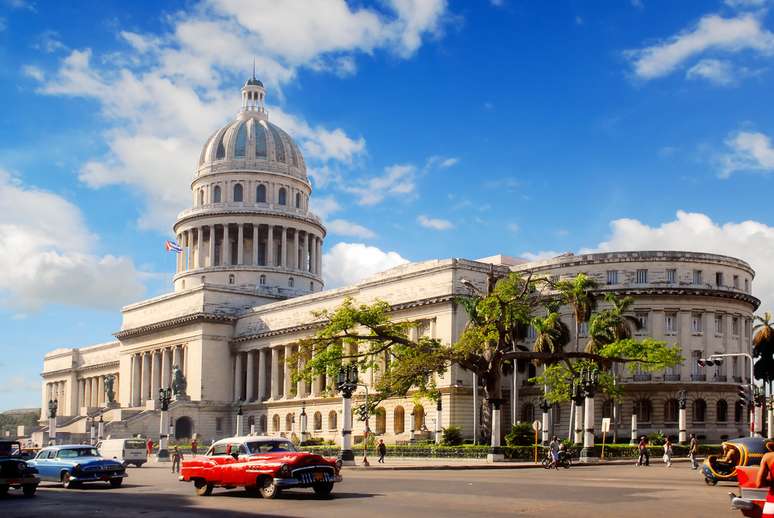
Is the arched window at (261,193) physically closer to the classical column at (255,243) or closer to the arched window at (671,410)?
the classical column at (255,243)

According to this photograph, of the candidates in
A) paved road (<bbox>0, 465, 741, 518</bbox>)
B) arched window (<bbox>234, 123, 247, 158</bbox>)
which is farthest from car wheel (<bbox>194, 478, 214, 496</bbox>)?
arched window (<bbox>234, 123, 247, 158</bbox>)

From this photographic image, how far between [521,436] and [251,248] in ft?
239

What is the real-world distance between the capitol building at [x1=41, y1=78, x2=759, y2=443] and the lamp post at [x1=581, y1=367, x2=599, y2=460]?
1587 cm

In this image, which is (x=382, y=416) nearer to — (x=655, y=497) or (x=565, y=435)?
(x=565, y=435)

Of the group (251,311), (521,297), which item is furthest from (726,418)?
(251,311)

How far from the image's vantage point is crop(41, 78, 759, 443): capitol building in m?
84.9

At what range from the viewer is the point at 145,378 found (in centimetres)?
12556

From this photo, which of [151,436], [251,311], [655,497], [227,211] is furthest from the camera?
[227,211]

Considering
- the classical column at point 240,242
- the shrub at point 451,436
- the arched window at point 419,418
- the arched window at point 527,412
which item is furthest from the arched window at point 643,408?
the classical column at point 240,242

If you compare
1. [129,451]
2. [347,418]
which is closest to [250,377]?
[129,451]

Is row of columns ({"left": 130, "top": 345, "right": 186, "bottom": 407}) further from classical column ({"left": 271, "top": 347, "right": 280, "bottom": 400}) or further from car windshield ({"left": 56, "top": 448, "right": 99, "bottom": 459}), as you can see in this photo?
car windshield ({"left": 56, "top": 448, "right": 99, "bottom": 459})

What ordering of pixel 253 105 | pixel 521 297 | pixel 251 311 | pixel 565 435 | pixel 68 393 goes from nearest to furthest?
pixel 521 297 → pixel 565 435 → pixel 251 311 → pixel 253 105 → pixel 68 393

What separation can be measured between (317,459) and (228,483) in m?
3.25

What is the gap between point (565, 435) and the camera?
8406 cm
